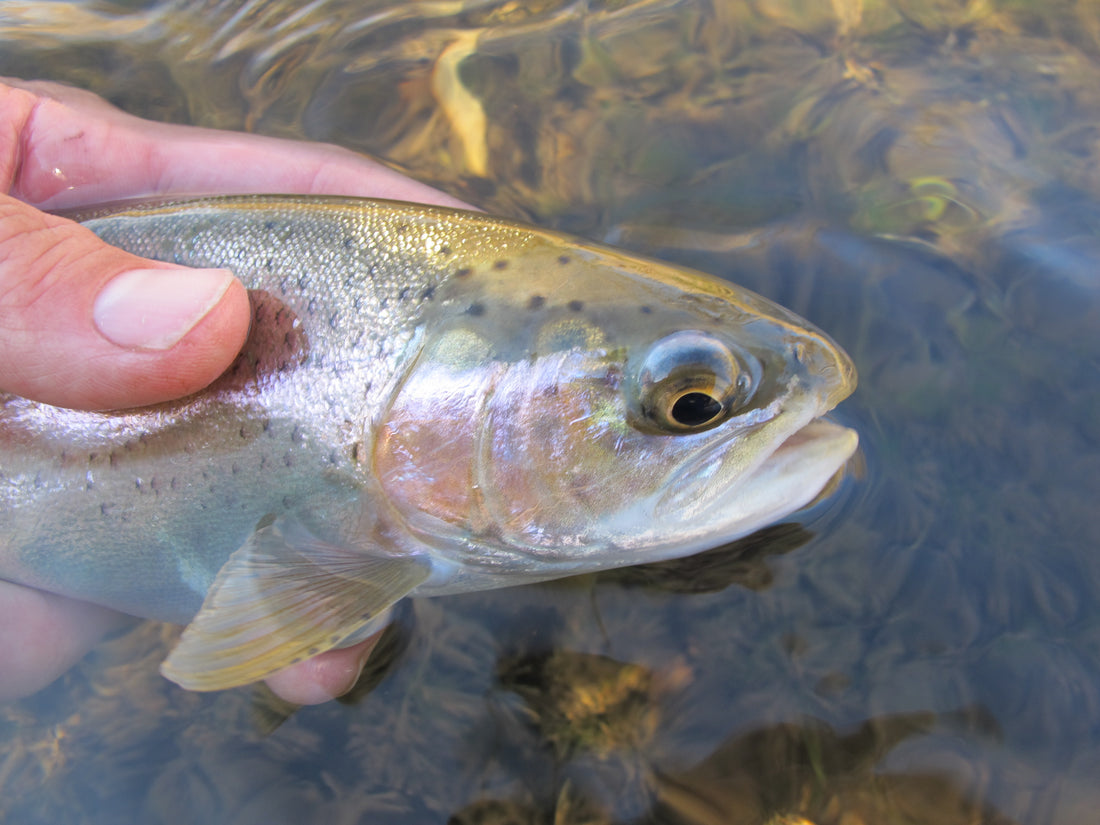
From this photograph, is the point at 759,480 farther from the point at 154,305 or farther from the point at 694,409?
the point at 154,305

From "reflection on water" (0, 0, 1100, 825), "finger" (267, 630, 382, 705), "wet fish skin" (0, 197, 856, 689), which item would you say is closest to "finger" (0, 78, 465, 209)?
"reflection on water" (0, 0, 1100, 825)

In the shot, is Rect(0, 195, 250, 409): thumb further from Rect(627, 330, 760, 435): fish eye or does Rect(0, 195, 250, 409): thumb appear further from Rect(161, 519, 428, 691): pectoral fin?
Rect(627, 330, 760, 435): fish eye

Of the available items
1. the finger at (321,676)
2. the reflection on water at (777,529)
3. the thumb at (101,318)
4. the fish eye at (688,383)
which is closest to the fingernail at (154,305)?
the thumb at (101,318)

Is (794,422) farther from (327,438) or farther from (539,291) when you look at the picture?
(327,438)

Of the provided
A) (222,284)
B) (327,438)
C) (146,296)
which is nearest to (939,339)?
(327,438)

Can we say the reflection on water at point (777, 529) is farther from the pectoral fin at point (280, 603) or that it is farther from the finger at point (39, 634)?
the pectoral fin at point (280, 603)

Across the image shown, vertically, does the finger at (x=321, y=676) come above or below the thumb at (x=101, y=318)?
below

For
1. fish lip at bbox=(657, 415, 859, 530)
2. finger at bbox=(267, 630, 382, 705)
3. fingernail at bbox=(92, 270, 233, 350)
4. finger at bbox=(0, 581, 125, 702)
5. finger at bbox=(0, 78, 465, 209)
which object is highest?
fingernail at bbox=(92, 270, 233, 350)
